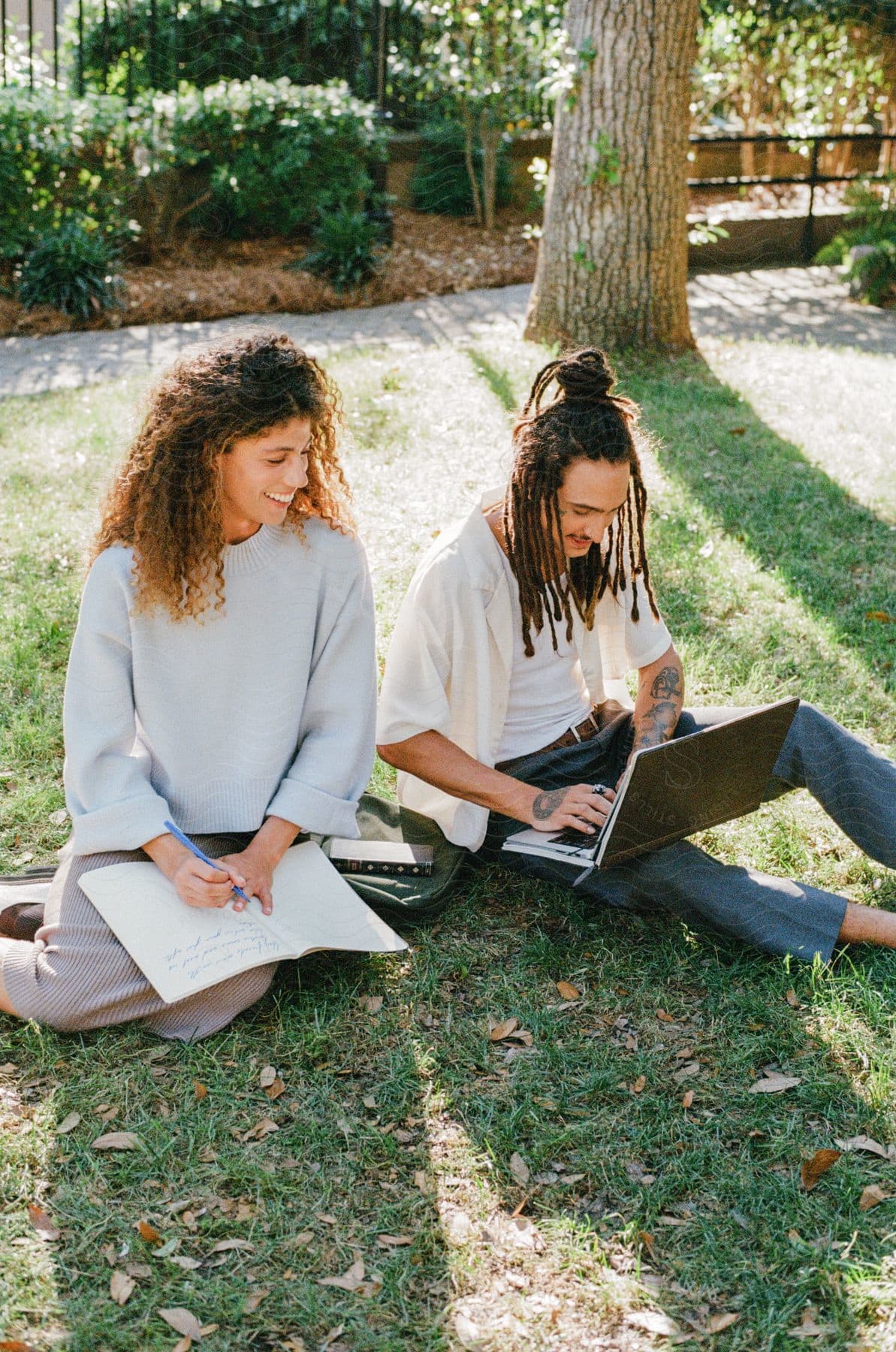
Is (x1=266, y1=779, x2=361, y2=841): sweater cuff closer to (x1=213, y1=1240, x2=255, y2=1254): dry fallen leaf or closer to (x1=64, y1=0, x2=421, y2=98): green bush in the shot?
(x1=213, y1=1240, x2=255, y2=1254): dry fallen leaf

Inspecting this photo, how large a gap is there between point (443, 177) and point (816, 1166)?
35.0 feet

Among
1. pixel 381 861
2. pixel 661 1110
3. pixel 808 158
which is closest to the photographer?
pixel 661 1110

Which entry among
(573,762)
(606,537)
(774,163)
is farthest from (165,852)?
(774,163)

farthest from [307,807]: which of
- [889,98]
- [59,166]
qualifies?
[889,98]

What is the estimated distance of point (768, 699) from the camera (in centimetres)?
432

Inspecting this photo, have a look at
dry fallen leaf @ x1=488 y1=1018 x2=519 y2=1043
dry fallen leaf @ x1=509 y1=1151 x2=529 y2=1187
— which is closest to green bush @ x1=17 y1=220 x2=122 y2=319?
dry fallen leaf @ x1=488 y1=1018 x2=519 y2=1043

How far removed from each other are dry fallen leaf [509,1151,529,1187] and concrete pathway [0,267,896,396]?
19.0 feet

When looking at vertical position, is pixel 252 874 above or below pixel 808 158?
below

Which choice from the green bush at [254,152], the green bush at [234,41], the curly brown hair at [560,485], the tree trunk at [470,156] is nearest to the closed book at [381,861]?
the curly brown hair at [560,485]

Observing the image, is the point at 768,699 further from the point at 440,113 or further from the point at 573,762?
the point at 440,113

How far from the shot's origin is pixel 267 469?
2.78m

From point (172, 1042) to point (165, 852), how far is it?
0.42m

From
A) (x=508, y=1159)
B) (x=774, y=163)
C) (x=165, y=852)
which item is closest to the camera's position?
(x=508, y=1159)

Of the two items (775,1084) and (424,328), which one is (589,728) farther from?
(424,328)
